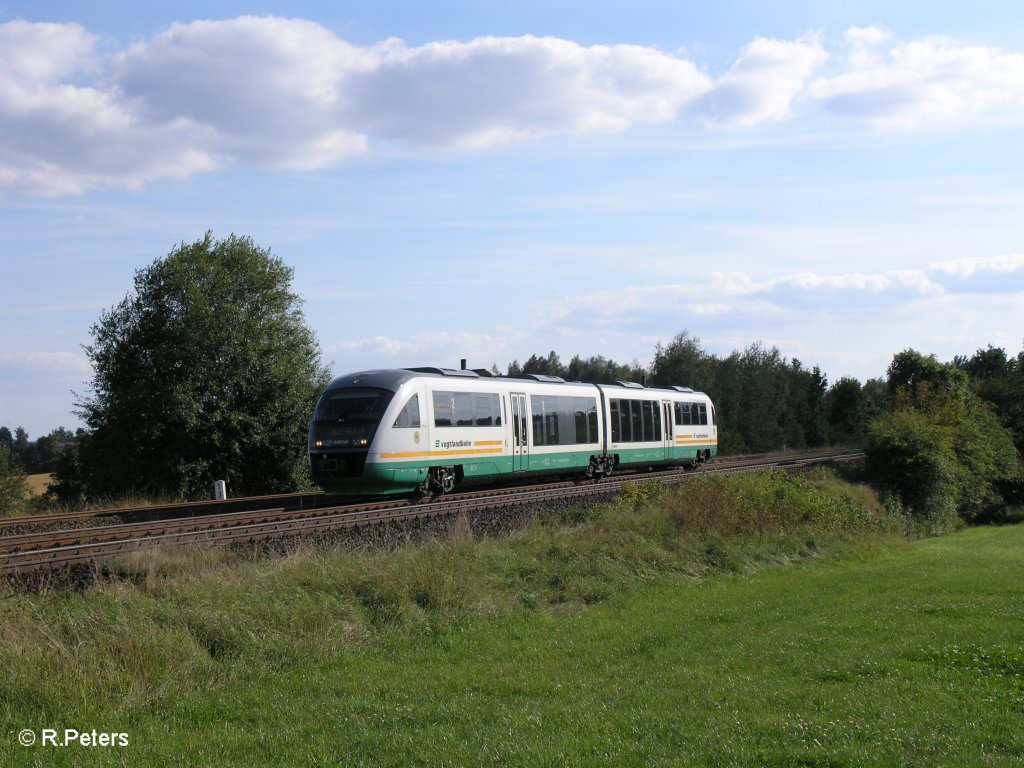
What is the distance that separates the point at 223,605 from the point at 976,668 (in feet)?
25.7

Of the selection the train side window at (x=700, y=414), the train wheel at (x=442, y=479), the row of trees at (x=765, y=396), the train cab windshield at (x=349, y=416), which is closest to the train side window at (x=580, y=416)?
the train wheel at (x=442, y=479)

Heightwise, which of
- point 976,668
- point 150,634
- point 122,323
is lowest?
point 976,668

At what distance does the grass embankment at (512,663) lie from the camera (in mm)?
6793

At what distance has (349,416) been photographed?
20594 millimetres

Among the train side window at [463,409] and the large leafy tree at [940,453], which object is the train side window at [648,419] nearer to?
the train side window at [463,409]

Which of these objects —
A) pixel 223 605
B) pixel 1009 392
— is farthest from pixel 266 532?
pixel 1009 392

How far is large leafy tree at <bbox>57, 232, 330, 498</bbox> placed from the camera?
35094 millimetres

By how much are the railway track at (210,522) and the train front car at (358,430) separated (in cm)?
56

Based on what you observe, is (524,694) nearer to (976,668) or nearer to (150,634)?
(150,634)

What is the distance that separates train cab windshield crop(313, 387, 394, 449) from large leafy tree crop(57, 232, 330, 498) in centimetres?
1511

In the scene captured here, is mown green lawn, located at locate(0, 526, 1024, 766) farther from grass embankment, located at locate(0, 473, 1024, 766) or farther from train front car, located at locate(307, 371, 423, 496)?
train front car, located at locate(307, 371, 423, 496)

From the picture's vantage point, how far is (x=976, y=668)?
893 centimetres

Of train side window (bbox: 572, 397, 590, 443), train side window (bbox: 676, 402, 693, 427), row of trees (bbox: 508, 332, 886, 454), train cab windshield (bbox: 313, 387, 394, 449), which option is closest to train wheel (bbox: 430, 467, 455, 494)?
train cab windshield (bbox: 313, 387, 394, 449)

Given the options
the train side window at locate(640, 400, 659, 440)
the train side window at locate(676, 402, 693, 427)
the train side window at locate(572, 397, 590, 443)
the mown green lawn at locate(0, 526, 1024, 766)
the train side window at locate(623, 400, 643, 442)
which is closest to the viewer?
the mown green lawn at locate(0, 526, 1024, 766)
